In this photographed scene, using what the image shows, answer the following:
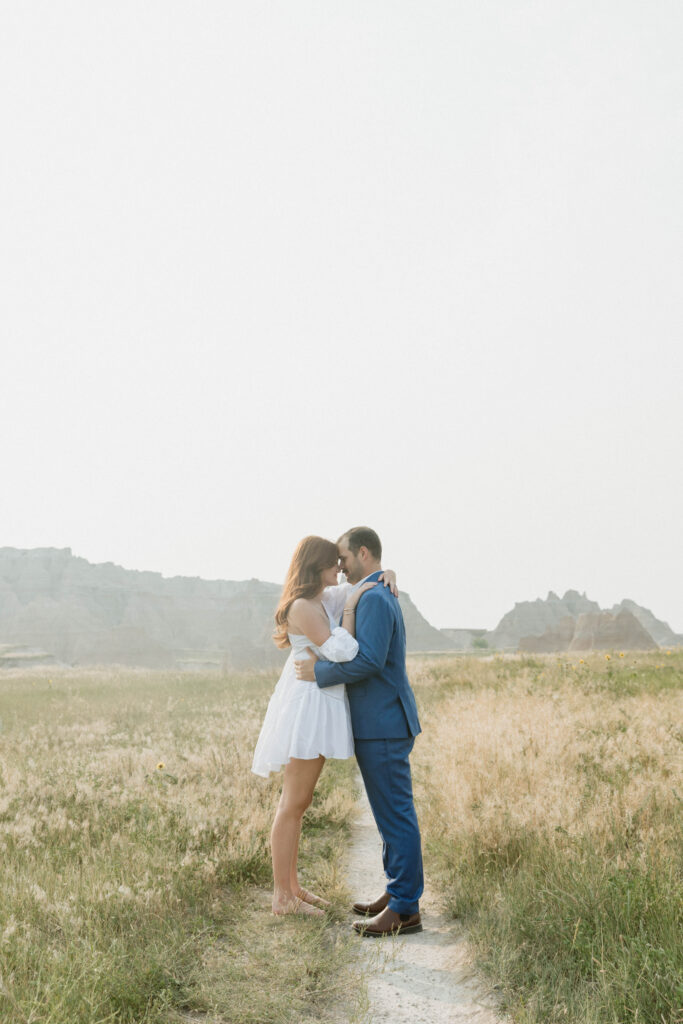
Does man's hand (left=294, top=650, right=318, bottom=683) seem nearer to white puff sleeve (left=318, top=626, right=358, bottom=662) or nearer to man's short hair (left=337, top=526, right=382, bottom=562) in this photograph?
white puff sleeve (left=318, top=626, right=358, bottom=662)

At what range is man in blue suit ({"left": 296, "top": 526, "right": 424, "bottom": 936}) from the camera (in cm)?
478

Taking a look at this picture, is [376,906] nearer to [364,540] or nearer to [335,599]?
[335,599]

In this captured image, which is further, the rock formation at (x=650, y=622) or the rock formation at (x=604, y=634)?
the rock formation at (x=650, y=622)

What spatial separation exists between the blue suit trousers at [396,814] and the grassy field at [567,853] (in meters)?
0.46

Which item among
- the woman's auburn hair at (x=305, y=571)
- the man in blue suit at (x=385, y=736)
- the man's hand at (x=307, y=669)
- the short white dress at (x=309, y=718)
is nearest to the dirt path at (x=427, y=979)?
the man in blue suit at (x=385, y=736)

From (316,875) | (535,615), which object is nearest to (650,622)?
(535,615)

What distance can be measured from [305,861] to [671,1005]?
3.71m

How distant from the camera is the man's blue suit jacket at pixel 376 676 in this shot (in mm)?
4797

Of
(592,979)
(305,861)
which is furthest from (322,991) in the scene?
(305,861)

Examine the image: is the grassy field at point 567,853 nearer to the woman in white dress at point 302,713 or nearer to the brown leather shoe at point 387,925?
the brown leather shoe at point 387,925

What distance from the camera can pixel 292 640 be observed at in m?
5.08

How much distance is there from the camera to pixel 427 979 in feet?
13.5

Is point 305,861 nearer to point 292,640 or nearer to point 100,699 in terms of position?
point 292,640

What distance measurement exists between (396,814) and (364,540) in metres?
1.88
